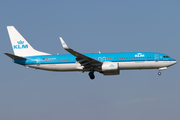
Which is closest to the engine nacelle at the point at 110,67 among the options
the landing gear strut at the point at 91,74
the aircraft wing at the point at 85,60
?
the aircraft wing at the point at 85,60

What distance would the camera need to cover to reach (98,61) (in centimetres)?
5453

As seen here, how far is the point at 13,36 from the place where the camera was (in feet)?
204

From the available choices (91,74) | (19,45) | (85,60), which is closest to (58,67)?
(85,60)

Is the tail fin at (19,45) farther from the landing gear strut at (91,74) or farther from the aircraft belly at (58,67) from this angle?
the landing gear strut at (91,74)

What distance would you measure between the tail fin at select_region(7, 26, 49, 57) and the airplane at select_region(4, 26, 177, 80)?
1.24 meters

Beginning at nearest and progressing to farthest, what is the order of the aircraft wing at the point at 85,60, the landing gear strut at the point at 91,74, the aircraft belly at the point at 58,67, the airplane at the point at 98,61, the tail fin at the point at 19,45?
the aircraft wing at the point at 85,60
the airplane at the point at 98,61
the aircraft belly at the point at 58,67
the landing gear strut at the point at 91,74
the tail fin at the point at 19,45

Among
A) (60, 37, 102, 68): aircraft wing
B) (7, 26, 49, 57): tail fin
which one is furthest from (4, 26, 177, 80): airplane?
(7, 26, 49, 57): tail fin

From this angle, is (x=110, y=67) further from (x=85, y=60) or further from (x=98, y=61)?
(x=85, y=60)

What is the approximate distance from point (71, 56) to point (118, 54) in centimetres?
798

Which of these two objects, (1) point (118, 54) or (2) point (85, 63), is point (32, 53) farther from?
(1) point (118, 54)

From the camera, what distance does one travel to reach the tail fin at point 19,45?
59969 mm

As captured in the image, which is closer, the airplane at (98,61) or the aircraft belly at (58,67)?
the airplane at (98,61)

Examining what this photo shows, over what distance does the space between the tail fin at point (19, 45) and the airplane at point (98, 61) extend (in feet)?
4.08

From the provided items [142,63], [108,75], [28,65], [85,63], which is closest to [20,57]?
[28,65]
